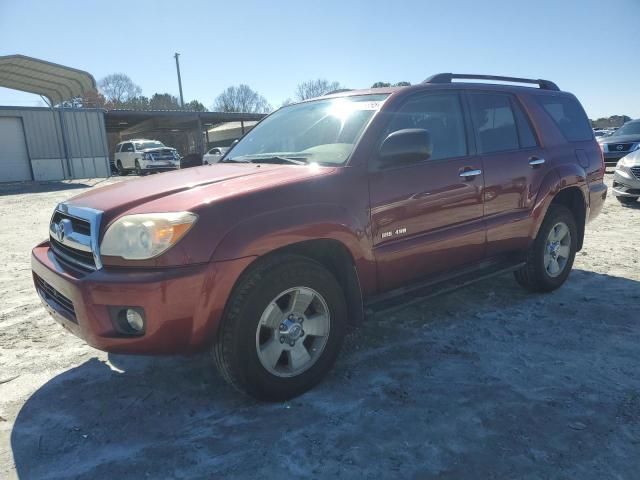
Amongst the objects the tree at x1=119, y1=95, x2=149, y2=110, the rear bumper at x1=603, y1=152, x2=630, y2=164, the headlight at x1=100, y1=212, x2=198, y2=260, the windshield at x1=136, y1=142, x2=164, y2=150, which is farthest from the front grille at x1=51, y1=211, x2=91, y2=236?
the tree at x1=119, y1=95, x2=149, y2=110

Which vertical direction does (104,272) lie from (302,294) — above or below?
above

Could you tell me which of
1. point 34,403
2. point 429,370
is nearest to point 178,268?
point 34,403

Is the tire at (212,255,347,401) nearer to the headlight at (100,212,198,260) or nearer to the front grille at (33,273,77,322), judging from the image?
the headlight at (100,212,198,260)

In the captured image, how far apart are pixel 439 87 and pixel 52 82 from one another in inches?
835

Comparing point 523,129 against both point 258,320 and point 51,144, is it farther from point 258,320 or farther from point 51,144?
point 51,144

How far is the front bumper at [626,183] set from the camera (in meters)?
8.74

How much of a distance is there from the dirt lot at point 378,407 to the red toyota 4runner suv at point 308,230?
0.33m

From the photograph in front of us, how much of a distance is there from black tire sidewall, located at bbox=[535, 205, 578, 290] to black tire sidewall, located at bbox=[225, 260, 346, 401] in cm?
231

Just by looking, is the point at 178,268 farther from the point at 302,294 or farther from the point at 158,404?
the point at 158,404

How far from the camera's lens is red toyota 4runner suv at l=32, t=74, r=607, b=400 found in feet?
7.64

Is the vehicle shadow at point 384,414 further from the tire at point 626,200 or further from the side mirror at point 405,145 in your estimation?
the tire at point 626,200

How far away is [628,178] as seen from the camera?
881cm

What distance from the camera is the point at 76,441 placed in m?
2.42

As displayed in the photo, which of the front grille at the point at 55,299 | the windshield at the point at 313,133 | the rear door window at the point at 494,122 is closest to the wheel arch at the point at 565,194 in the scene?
the rear door window at the point at 494,122
